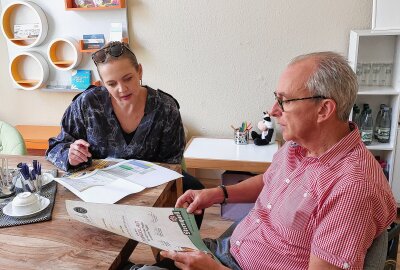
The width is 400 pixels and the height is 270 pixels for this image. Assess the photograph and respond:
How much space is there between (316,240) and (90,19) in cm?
248

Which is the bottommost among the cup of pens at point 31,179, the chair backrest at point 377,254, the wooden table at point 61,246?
the wooden table at point 61,246

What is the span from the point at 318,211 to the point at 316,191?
2.2 inches

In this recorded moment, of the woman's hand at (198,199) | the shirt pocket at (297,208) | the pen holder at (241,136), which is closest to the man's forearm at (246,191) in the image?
the woman's hand at (198,199)

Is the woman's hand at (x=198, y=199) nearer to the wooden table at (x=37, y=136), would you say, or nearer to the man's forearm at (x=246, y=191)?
the man's forearm at (x=246, y=191)

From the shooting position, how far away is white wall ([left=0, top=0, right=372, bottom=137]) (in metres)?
2.51

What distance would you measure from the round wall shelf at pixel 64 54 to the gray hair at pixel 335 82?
227cm

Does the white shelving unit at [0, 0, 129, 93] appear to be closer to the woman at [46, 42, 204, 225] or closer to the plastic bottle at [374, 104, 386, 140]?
the woman at [46, 42, 204, 225]

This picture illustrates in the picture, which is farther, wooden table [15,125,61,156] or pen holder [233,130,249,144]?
wooden table [15,125,61,156]

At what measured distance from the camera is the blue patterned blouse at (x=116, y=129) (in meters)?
1.62

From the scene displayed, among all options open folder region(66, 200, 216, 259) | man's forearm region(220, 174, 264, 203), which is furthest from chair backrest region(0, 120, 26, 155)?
man's forearm region(220, 174, 264, 203)

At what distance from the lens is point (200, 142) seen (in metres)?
2.75

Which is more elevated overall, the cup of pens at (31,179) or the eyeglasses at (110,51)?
the eyeglasses at (110,51)

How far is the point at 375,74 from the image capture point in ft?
8.27

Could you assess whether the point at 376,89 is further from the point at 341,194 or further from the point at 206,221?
the point at 341,194
